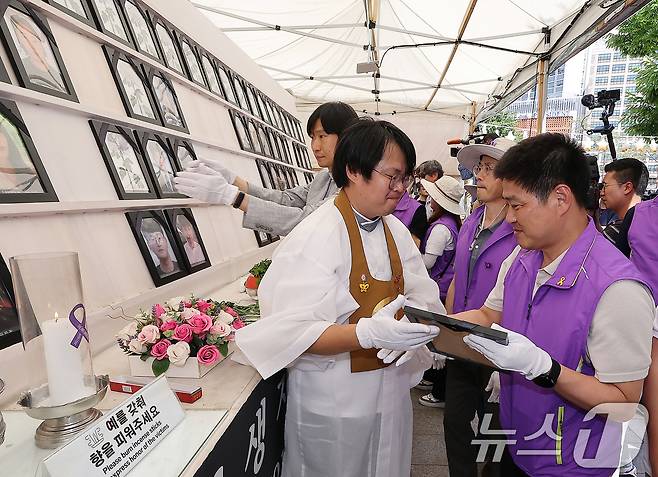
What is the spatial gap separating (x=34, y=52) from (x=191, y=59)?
138 cm

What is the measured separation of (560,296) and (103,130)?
161 centimetres

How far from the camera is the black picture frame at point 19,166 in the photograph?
1.19m

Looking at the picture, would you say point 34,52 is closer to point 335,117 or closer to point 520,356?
point 335,117

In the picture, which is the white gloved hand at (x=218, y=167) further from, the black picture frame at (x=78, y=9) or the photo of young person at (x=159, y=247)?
the black picture frame at (x=78, y=9)

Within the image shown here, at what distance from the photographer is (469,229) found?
2.14 meters

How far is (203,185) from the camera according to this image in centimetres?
177

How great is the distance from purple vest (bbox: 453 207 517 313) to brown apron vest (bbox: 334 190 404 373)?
0.75m

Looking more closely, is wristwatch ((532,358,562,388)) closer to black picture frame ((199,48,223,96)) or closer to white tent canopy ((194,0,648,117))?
black picture frame ((199,48,223,96))

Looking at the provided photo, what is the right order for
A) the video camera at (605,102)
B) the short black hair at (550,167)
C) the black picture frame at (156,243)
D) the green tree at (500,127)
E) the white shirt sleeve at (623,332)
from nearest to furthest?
the white shirt sleeve at (623,332)
the short black hair at (550,167)
the black picture frame at (156,243)
the video camera at (605,102)
the green tree at (500,127)

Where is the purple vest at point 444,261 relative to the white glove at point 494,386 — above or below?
above

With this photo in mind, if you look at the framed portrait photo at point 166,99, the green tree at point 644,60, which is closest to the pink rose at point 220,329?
the framed portrait photo at point 166,99

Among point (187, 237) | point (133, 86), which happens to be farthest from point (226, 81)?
point (187, 237)

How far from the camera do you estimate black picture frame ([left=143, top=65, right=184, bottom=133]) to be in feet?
6.79

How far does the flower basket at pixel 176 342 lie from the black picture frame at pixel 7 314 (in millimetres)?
252
